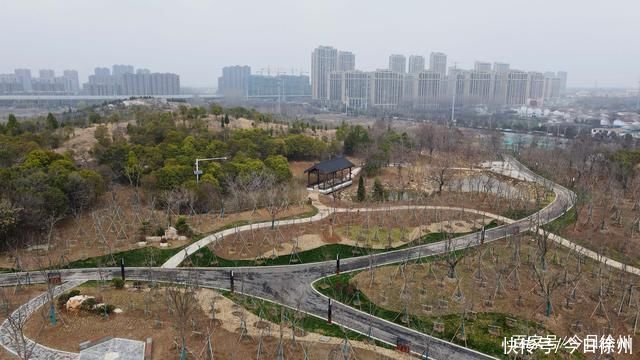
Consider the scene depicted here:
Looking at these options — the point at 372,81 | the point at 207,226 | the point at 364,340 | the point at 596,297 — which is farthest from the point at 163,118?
the point at 372,81

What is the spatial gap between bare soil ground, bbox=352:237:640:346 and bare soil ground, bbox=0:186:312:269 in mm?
10089

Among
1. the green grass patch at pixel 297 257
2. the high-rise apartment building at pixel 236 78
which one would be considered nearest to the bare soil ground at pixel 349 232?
the green grass patch at pixel 297 257

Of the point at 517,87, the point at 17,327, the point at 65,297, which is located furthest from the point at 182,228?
the point at 517,87

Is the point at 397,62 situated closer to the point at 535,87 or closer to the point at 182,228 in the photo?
the point at 535,87

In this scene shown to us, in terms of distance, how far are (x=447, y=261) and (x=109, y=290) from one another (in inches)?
555

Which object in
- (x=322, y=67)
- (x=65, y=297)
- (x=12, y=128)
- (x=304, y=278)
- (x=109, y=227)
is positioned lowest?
(x=304, y=278)

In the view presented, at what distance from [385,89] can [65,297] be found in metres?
110

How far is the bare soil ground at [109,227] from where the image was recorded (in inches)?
816

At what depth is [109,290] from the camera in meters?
17.6

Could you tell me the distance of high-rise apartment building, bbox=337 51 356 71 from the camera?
142 metres

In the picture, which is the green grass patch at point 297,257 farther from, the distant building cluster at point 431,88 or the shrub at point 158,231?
the distant building cluster at point 431,88

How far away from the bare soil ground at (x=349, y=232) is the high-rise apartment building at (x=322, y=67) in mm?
106837

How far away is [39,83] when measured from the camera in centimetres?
12525

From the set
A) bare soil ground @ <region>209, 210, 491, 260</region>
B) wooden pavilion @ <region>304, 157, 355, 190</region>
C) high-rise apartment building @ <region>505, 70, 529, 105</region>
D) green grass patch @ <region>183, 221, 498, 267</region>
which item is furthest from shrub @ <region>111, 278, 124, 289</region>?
high-rise apartment building @ <region>505, 70, 529, 105</region>
